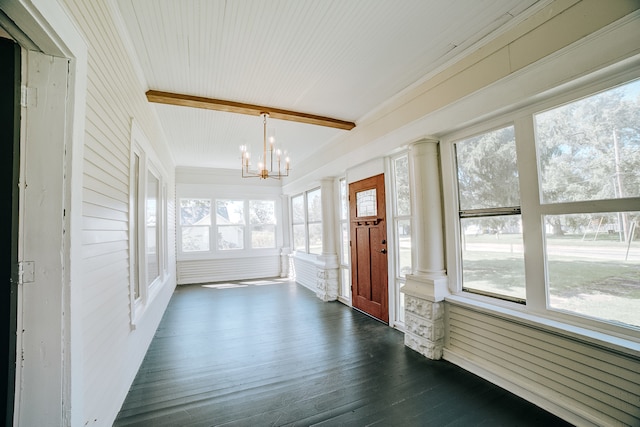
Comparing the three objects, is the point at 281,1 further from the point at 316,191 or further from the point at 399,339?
the point at 316,191

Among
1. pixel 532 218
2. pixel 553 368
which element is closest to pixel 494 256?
pixel 532 218

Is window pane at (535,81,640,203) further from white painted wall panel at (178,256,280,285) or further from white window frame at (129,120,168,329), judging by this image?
white painted wall panel at (178,256,280,285)

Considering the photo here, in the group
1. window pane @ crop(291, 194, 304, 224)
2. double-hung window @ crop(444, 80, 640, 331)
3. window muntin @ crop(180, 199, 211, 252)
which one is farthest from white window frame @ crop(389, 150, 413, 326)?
window muntin @ crop(180, 199, 211, 252)

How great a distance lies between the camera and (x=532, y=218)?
216 centimetres

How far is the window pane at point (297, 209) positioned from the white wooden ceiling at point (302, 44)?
3360 millimetres

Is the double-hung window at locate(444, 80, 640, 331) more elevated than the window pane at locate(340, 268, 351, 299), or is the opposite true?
the double-hung window at locate(444, 80, 640, 331)

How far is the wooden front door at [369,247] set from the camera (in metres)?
3.80

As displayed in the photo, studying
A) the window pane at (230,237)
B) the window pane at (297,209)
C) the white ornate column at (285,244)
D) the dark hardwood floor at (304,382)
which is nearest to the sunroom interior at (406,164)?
the dark hardwood floor at (304,382)

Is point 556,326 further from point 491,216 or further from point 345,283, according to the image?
point 345,283

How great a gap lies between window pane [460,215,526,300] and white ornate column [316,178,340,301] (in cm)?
268

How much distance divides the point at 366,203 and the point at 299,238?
3.25 m

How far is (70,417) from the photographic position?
1.24 metres

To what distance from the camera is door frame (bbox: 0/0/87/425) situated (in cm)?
115

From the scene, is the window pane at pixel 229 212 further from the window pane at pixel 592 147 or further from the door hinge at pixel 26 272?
the window pane at pixel 592 147
